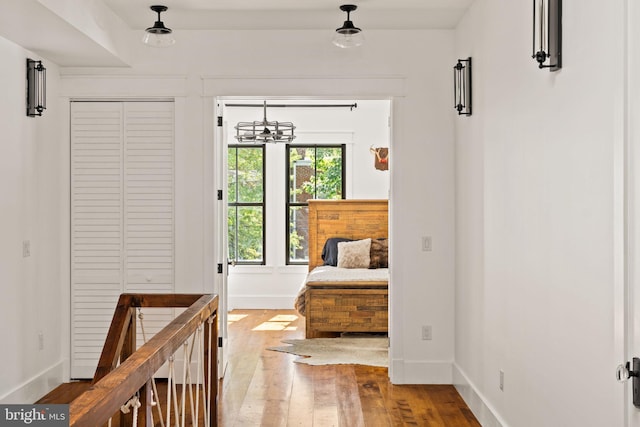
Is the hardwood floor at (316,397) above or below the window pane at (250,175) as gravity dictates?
below

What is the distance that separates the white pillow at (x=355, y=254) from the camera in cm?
823

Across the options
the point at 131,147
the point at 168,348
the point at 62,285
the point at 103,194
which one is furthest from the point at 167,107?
the point at 168,348

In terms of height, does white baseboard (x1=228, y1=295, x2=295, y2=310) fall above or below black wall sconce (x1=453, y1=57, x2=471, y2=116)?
below

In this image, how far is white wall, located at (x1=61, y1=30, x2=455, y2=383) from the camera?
5188 millimetres

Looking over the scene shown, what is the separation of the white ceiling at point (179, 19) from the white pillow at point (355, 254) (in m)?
3.63

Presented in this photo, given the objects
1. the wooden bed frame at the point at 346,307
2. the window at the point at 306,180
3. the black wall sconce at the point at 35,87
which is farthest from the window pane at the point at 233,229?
the black wall sconce at the point at 35,87

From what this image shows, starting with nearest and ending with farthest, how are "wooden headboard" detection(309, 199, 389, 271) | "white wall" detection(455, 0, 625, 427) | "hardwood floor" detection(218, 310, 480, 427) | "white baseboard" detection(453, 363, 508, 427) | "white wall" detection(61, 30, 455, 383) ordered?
1. "white wall" detection(455, 0, 625, 427)
2. "white baseboard" detection(453, 363, 508, 427)
3. "hardwood floor" detection(218, 310, 480, 427)
4. "white wall" detection(61, 30, 455, 383)
5. "wooden headboard" detection(309, 199, 389, 271)

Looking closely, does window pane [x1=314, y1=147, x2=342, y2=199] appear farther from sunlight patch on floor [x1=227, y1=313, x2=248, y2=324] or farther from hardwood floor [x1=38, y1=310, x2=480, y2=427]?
hardwood floor [x1=38, y1=310, x2=480, y2=427]

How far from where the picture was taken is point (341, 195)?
917cm

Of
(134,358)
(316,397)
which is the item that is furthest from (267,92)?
(134,358)

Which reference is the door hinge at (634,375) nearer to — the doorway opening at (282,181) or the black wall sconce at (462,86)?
the black wall sconce at (462,86)

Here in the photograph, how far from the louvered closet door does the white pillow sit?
3324mm

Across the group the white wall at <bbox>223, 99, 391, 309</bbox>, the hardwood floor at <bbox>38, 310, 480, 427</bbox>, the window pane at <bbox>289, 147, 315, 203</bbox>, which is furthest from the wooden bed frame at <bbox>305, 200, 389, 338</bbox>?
the window pane at <bbox>289, 147, 315, 203</bbox>

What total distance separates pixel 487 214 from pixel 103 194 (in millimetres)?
2860
